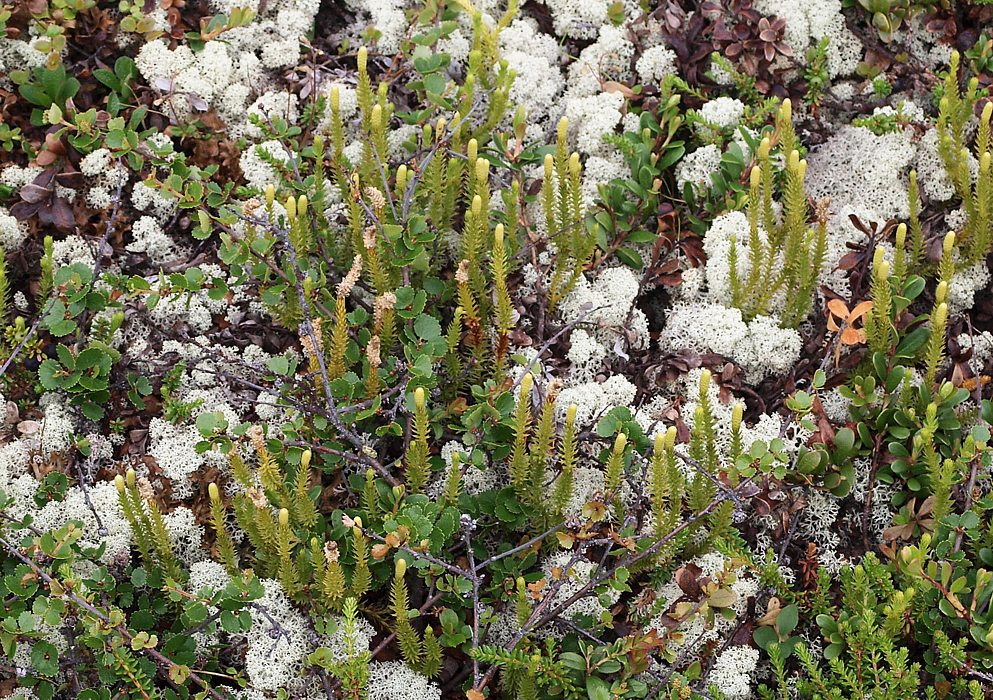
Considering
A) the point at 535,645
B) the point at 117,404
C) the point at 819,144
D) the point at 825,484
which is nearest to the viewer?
the point at 535,645

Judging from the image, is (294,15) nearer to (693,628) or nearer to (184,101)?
(184,101)

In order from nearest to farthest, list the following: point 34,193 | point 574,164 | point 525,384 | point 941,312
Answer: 1. point 525,384
2. point 941,312
3. point 574,164
4. point 34,193

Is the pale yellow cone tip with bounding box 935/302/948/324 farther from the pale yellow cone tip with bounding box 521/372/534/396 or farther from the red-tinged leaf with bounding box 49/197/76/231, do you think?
the red-tinged leaf with bounding box 49/197/76/231

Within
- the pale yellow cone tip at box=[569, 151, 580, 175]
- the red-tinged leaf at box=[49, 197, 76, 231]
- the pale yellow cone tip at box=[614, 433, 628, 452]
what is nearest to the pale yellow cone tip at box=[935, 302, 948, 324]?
the pale yellow cone tip at box=[614, 433, 628, 452]

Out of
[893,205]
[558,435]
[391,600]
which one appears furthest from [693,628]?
[893,205]

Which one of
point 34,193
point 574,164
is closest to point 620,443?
point 574,164

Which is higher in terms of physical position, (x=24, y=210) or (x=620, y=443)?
(x=24, y=210)

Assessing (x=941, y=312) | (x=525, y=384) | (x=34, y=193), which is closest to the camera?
(x=525, y=384)

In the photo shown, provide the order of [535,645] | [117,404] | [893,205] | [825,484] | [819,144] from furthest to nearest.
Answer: [819,144], [893,205], [117,404], [825,484], [535,645]

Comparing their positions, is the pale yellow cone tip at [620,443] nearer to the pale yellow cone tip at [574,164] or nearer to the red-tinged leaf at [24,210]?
the pale yellow cone tip at [574,164]

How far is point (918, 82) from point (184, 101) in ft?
9.04

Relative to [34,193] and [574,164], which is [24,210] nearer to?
[34,193]

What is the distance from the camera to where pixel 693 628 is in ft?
8.95

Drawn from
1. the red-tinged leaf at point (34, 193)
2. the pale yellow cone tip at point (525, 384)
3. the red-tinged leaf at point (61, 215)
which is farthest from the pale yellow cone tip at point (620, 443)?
the red-tinged leaf at point (34, 193)
